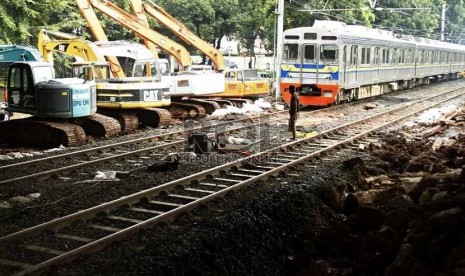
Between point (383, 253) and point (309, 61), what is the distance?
16.5 meters

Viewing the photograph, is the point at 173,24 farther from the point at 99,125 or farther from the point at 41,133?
the point at 41,133

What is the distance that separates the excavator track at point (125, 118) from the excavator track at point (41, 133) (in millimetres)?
2123

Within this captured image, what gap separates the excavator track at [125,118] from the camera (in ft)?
54.1

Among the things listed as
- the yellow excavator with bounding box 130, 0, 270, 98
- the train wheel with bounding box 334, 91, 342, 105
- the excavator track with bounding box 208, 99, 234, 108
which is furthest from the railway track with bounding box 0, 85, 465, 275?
the yellow excavator with bounding box 130, 0, 270, 98

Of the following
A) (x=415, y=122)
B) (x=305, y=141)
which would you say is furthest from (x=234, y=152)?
(x=415, y=122)

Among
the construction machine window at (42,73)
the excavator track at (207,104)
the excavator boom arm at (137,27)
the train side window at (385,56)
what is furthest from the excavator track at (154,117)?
the train side window at (385,56)

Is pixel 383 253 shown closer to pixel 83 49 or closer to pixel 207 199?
pixel 207 199

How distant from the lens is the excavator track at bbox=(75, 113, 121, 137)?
15.1m

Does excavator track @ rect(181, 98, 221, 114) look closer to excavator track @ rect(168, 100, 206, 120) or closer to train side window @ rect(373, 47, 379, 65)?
excavator track @ rect(168, 100, 206, 120)

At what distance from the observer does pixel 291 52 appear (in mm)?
21703

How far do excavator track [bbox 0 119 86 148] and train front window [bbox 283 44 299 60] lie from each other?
394 inches

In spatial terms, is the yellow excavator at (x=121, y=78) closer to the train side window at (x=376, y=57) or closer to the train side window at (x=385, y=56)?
the train side window at (x=376, y=57)

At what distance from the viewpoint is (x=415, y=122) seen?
1802cm

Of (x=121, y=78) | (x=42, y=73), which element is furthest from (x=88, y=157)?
(x=121, y=78)
